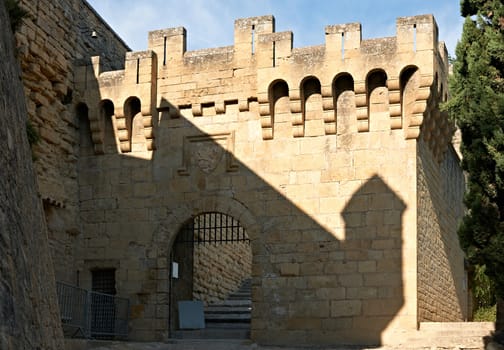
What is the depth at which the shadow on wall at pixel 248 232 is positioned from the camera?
36.6 ft

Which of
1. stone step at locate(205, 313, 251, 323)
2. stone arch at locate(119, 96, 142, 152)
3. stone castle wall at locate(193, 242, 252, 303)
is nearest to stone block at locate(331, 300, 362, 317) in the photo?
stone step at locate(205, 313, 251, 323)

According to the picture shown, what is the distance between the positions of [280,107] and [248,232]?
205 centimetres

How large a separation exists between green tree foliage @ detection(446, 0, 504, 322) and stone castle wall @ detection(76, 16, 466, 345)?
2224mm

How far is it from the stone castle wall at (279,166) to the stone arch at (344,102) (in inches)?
0.7

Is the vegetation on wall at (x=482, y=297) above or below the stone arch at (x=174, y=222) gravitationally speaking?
below

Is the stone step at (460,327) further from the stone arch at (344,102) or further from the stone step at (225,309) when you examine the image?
the stone step at (225,309)

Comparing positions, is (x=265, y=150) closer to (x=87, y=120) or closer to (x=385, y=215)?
(x=385, y=215)

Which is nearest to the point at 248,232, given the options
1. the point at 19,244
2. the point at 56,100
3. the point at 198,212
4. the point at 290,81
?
the point at 198,212

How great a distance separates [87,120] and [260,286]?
4.27 metres

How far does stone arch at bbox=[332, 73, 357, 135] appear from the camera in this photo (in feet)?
38.4

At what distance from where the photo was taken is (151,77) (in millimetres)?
12586

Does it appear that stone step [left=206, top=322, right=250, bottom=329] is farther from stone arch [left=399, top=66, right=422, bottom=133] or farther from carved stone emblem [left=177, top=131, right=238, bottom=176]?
stone arch [left=399, top=66, right=422, bottom=133]

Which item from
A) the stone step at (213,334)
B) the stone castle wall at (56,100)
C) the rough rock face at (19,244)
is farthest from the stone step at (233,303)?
the rough rock face at (19,244)

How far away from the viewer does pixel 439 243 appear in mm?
12883
